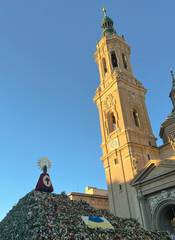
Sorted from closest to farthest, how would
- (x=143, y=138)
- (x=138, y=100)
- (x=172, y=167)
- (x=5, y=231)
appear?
(x=5, y=231) → (x=172, y=167) → (x=143, y=138) → (x=138, y=100)

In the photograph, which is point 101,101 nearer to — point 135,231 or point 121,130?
point 121,130

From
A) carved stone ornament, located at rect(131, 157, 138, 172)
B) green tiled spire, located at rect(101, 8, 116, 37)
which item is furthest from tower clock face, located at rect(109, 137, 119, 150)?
green tiled spire, located at rect(101, 8, 116, 37)

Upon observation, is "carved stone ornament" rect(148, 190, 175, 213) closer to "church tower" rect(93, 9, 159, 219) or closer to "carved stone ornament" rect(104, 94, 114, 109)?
"church tower" rect(93, 9, 159, 219)

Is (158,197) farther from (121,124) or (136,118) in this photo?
(136,118)

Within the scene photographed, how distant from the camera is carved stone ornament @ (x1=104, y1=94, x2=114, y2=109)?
3809cm

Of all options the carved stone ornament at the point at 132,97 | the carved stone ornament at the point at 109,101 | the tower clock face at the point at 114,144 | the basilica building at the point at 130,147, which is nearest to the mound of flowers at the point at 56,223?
the basilica building at the point at 130,147

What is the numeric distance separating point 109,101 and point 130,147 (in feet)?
31.8

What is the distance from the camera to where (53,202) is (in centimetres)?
1902

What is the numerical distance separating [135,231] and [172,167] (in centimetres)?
882

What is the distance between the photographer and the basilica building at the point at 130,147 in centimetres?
2533

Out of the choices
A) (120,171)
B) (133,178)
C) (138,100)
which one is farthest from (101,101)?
(133,178)

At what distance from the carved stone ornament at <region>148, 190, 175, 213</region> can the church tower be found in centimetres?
201

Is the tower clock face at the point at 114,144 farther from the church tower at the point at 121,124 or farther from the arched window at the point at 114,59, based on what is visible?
the arched window at the point at 114,59

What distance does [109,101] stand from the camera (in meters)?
38.7
